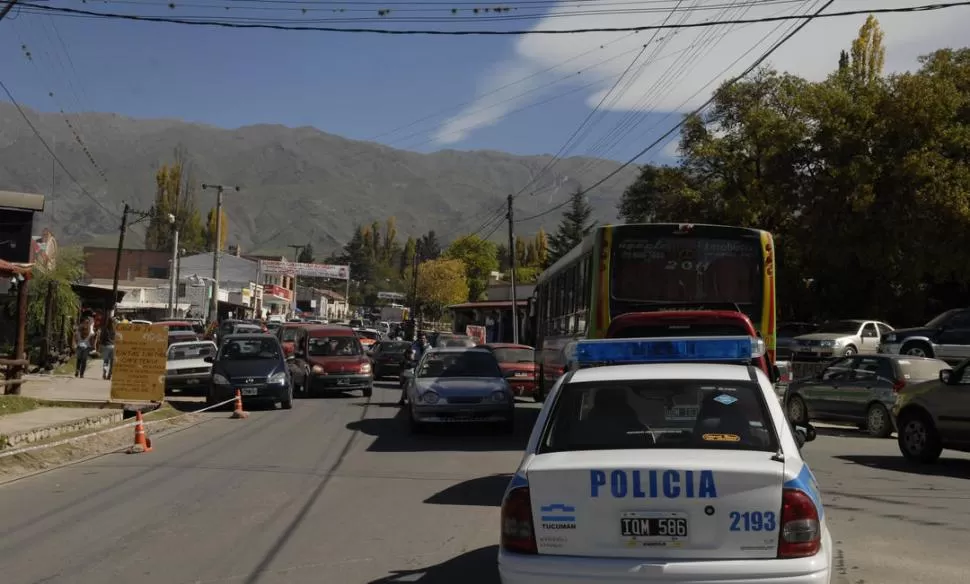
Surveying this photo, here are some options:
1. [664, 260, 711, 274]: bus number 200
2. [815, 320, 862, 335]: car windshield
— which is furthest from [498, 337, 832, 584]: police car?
[815, 320, 862, 335]: car windshield

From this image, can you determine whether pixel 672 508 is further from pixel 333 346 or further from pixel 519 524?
pixel 333 346

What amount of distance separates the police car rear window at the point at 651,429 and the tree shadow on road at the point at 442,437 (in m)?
9.30

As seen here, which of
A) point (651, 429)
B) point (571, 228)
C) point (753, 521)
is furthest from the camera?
point (571, 228)

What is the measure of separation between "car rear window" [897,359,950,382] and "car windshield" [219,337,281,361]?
44.7 feet

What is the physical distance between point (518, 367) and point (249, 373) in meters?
7.25

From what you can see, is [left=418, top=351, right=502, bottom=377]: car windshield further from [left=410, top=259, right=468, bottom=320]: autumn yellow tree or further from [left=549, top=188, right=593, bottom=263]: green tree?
[left=410, top=259, right=468, bottom=320]: autumn yellow tree

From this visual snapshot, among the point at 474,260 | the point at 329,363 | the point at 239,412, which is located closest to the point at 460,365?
the point at 239,412

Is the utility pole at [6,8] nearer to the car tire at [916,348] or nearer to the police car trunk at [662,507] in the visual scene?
the police car trunk at [662,507]

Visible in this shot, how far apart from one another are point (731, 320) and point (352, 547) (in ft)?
18.8

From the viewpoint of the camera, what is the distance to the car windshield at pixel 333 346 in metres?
27.4

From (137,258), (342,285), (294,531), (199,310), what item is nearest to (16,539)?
(294,531)

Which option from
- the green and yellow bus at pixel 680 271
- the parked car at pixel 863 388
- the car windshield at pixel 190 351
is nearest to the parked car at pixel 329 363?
the car windshield at pixel 190 351

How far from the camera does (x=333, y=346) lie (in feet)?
90.7

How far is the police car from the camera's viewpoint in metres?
5.11
